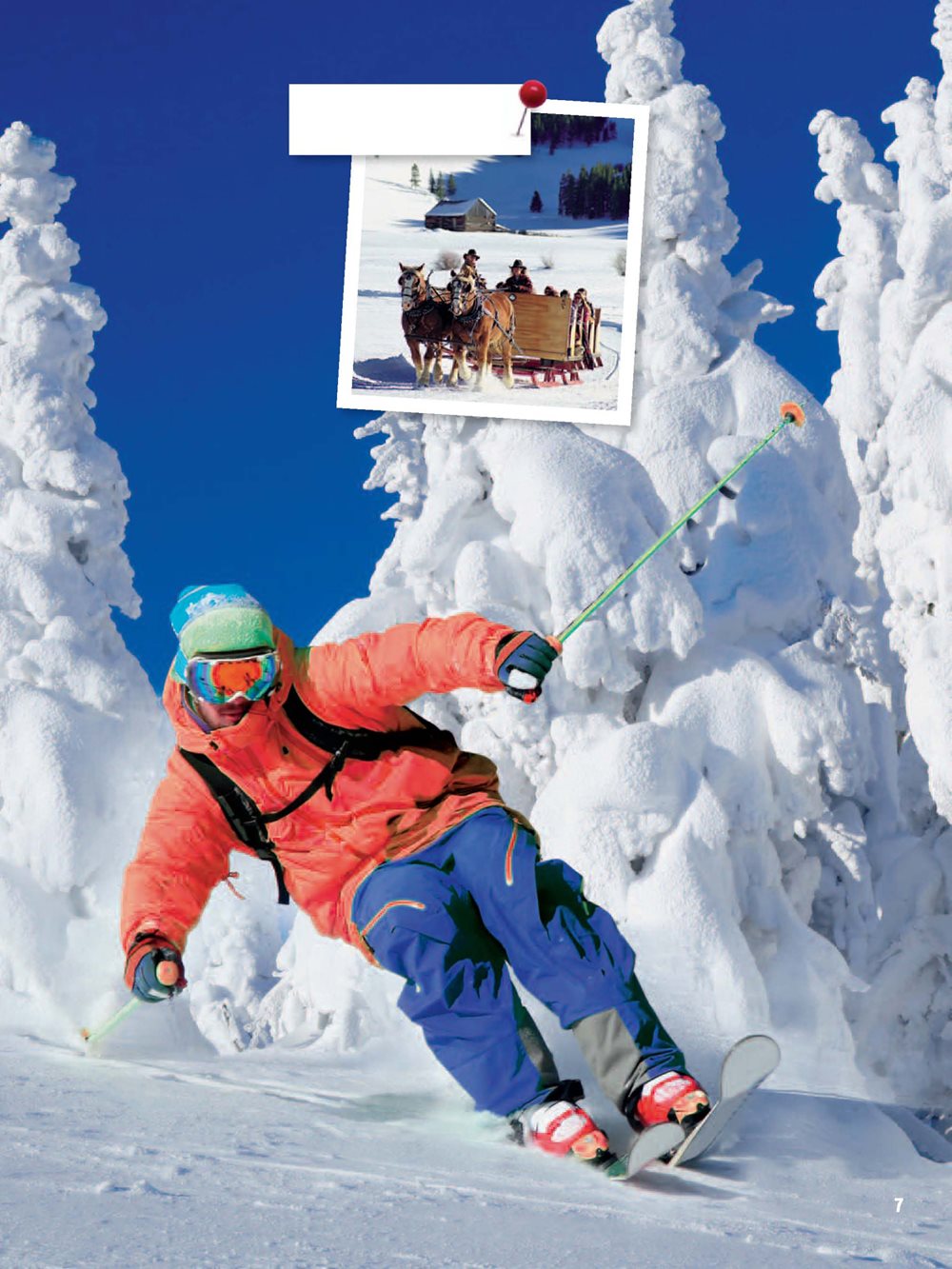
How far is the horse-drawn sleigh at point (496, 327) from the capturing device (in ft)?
19.0

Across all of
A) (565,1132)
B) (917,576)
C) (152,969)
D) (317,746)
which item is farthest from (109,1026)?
(917,576)

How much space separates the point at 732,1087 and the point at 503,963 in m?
0.69

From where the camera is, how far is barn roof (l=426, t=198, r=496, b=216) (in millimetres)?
5676

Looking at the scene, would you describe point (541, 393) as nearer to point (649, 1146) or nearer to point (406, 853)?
point (406, 853)

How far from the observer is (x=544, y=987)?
11.8 ft

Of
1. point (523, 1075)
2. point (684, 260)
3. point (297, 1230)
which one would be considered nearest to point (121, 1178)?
point (297, 1230)

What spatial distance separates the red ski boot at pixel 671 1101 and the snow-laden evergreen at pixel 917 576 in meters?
3.16

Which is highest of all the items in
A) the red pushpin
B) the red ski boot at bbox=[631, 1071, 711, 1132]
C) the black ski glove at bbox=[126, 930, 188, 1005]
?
the red pushpin

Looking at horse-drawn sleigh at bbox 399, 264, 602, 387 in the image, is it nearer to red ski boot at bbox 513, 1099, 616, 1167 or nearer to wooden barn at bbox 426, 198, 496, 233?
wooden barn at bbox 426, 198, 496, 233

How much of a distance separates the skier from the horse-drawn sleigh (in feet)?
8.27

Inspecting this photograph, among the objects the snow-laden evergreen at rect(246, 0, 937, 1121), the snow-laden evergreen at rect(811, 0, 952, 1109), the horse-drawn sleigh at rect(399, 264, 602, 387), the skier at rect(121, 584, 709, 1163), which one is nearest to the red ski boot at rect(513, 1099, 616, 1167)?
the skier at rect(121, 584, 709, 1163)

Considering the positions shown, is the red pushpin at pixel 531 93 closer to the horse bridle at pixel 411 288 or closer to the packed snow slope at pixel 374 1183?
the horse bridle at pixel 411 288

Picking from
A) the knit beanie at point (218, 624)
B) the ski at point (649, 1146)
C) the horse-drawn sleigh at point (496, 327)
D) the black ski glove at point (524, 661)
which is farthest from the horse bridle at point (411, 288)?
the ski at point (649, 1146)

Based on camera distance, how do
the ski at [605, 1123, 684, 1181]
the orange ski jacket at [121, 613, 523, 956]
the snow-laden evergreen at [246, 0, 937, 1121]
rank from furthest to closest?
the snow-laden evergreen at [246, 0, 937, 1121]
the orange ski jacket at [121, 613, 523, 956]
the ski at [605, 1123, 684, 1181]
